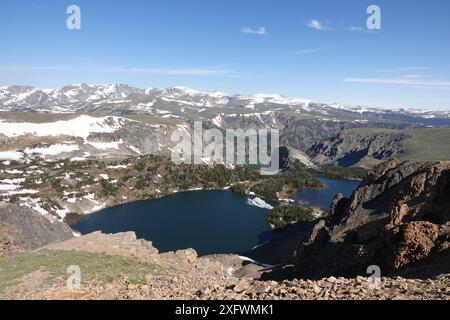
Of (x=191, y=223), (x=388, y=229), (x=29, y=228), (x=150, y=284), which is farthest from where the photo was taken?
→ (x=191, y=223)

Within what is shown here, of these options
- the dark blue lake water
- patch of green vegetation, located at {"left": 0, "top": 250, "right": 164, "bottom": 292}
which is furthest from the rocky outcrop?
the dark blue lake water

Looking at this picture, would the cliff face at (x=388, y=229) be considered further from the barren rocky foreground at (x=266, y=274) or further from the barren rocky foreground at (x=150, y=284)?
the barren rocky foreground at (x=150, y=284)

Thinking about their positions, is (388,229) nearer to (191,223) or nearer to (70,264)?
(70,264)

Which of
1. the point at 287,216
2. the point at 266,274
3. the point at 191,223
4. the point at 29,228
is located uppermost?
the point at 29,228

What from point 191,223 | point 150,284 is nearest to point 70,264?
point 150,284

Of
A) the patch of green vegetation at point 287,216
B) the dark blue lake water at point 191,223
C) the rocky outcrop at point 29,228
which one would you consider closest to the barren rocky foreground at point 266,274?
the rocky outcrop at point 29,228

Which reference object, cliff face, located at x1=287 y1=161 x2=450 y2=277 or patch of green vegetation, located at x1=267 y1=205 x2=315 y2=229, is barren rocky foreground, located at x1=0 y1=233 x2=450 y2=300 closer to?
cliff face, located at x1=287 y1=161 x2=450 y2=277
